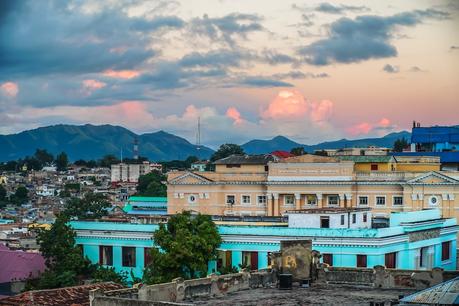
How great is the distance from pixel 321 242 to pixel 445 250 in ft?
25.8

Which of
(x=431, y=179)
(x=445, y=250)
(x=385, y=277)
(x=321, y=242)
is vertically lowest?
(x=445, y=250)

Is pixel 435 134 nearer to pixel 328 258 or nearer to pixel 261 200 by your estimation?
pixel 261 200

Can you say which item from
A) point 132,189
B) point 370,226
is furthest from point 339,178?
point 132,189

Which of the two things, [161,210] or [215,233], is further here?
[161,210]

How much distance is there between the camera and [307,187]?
6000 centimetres

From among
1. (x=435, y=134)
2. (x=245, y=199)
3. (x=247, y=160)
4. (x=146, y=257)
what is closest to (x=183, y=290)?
(x=146, y=257)

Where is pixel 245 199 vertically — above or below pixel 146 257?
above

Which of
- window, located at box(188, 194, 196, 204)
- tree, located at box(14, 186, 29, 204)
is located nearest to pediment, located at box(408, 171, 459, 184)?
window, located at box(188, 194, 196, 204)

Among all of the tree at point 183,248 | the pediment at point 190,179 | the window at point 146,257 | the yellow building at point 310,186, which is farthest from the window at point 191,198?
the tree at point 183,248

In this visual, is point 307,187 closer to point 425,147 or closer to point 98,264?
point 98,264

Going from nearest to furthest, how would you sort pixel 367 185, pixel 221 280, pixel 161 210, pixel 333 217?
pixel 221 280 → pixel 333 217 → pixel 367 185 → pixel 161 210

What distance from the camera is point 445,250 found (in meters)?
47.0

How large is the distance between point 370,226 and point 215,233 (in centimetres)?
757

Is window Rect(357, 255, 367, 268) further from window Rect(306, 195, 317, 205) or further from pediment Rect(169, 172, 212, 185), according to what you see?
pediment Rect(169, 172, 212, 185)
